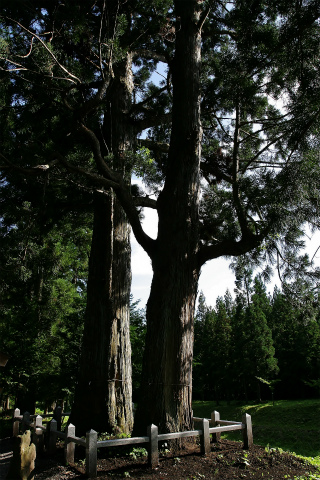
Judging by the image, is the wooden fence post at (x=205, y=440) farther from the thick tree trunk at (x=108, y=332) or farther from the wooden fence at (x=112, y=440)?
the thick tree trunk at (x=108, y=332)

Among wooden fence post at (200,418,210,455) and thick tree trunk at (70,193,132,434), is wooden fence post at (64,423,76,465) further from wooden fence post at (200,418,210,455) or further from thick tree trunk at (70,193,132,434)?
wooden fence post at (200,418,210,455)

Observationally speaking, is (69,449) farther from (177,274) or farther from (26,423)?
(26,423)

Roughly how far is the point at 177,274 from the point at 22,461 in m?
3.15

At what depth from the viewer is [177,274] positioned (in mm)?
5516

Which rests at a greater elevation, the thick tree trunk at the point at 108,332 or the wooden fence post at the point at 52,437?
the thick tree trunk at the point at 108,332

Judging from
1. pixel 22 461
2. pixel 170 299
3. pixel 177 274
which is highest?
pixel 177 274

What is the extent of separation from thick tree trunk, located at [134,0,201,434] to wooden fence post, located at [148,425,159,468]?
422 millimetres

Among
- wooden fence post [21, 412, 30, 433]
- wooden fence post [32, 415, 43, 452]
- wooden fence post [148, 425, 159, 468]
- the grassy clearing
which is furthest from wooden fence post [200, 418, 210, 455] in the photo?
the grassy clearing

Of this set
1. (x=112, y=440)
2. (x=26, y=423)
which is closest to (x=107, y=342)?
(x=26, y=423)

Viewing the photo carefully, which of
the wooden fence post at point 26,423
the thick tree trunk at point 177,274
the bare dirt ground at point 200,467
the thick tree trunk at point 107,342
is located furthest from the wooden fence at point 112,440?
the wooden fence post at point 26,423

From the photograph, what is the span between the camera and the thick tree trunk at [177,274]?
508 cm

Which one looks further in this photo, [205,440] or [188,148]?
[188,148]

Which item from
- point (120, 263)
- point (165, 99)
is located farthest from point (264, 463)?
point (165, 99)

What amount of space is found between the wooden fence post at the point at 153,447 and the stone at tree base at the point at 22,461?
1.75 m
